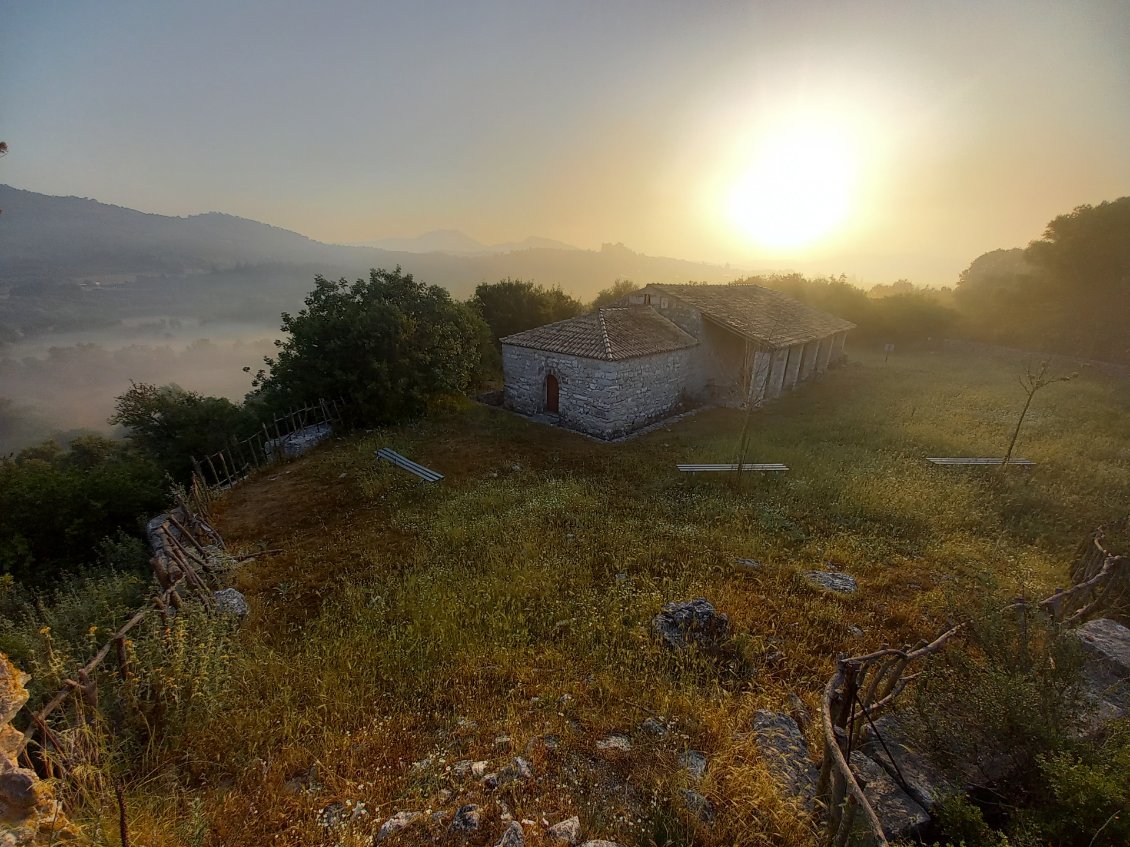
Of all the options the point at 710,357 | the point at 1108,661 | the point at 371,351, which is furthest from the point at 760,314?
the point at 1108,661

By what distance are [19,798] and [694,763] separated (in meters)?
4.92

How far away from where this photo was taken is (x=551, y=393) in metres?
18.1

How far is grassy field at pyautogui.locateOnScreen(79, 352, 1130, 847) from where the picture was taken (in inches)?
152

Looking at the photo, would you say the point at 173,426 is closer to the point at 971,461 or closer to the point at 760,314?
the point at 760,314

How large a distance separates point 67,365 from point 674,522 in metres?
184

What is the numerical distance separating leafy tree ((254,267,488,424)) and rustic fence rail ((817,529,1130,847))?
52.3ft

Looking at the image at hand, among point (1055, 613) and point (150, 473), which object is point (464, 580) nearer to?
point (1055, 613)

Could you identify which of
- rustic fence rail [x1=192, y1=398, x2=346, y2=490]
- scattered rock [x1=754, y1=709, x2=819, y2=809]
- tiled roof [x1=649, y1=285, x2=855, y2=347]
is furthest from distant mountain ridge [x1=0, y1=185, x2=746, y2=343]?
scattered rock [x1=754, y1=709, x2=819, y2=809]

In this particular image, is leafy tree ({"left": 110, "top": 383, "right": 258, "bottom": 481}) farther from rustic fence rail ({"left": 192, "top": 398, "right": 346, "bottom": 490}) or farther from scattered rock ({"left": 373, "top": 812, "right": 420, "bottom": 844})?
scattered rock ({"left": 373, "top": 812, "right": 420, "bottom": 844})

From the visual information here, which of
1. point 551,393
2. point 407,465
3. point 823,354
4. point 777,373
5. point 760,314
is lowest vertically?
point 407,465

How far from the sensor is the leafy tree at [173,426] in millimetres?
Result: 14820

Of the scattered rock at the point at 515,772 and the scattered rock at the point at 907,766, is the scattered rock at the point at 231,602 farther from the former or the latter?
the scattered rock at the point at 907,766

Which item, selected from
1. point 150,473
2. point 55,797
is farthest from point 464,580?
point 150,473

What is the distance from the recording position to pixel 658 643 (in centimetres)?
575
